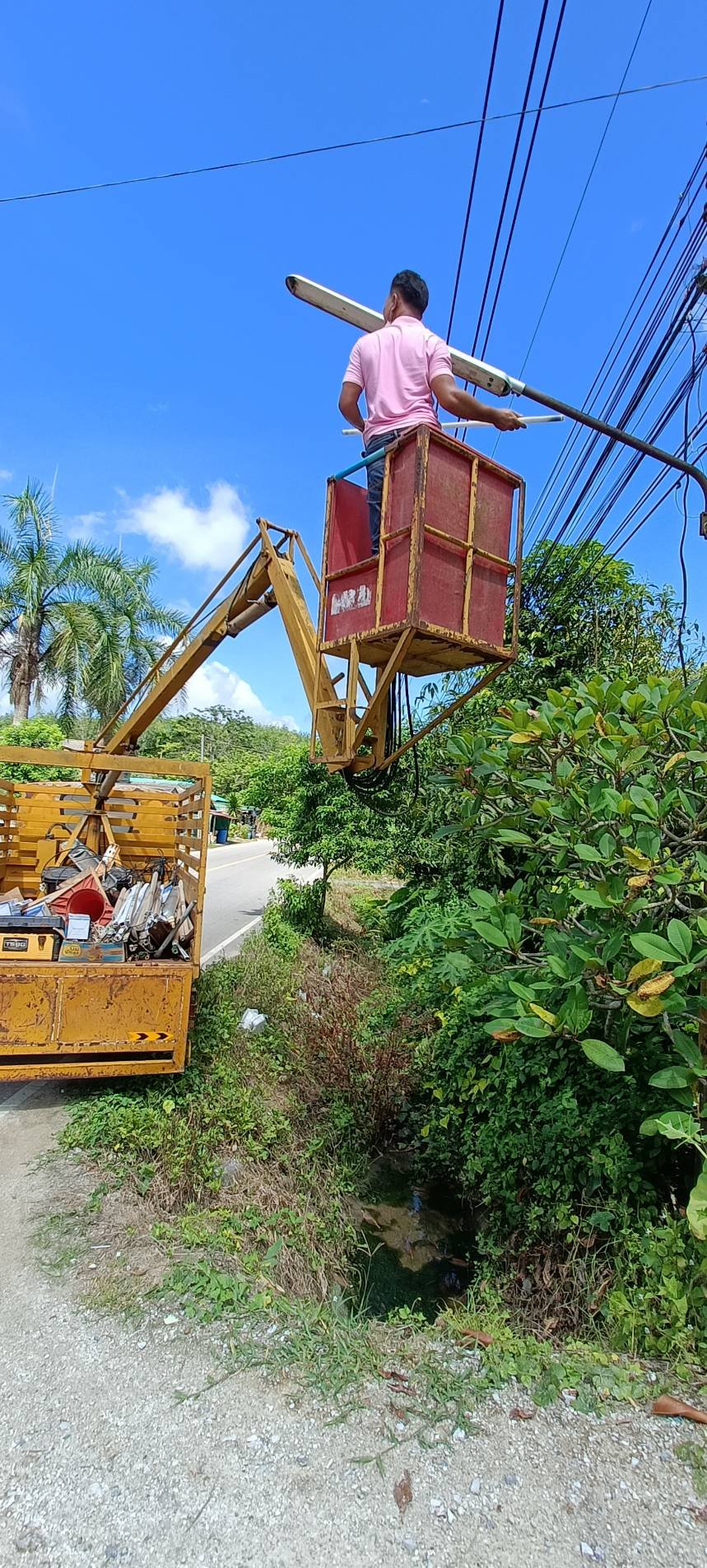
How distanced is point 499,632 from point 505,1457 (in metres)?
3.20

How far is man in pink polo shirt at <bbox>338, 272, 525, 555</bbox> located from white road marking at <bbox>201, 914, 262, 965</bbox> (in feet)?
22.2

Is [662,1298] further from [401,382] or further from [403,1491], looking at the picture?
[401,382]

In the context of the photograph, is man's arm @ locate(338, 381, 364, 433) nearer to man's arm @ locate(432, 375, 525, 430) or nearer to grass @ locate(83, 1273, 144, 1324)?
man's arm @ locate(432, 375, 525, 430)


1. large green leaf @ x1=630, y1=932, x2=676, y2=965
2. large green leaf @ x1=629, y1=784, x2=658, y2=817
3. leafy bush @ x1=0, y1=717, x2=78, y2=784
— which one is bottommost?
large green leaf @ x1=630, y1=932, x2=676, y2=965

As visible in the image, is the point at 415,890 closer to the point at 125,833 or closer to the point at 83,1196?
the point at 125,833

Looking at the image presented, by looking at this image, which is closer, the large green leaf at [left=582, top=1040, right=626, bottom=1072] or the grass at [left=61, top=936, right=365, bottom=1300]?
the large green leaf at [left=582, top=1040, right=626, bottom=1072]

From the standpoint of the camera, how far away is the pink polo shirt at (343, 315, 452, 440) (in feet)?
11.9

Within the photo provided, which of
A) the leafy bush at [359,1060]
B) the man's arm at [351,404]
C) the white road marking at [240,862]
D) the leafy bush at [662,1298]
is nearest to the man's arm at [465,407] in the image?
the man's arm at [351,404]

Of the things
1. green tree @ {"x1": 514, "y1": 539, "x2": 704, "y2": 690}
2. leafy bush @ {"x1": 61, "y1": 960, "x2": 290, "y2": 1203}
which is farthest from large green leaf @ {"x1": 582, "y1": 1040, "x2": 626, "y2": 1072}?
green tree @ {"x1": 514, "y1": 539, "x2": 704, "y2": 690}

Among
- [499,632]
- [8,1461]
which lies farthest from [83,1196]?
[499,632]

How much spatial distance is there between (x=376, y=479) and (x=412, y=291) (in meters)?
1.00

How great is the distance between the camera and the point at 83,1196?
3.85 metres

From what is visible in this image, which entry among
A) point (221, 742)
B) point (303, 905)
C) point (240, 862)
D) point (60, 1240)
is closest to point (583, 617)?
point (303, 905)

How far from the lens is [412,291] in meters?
3.80
